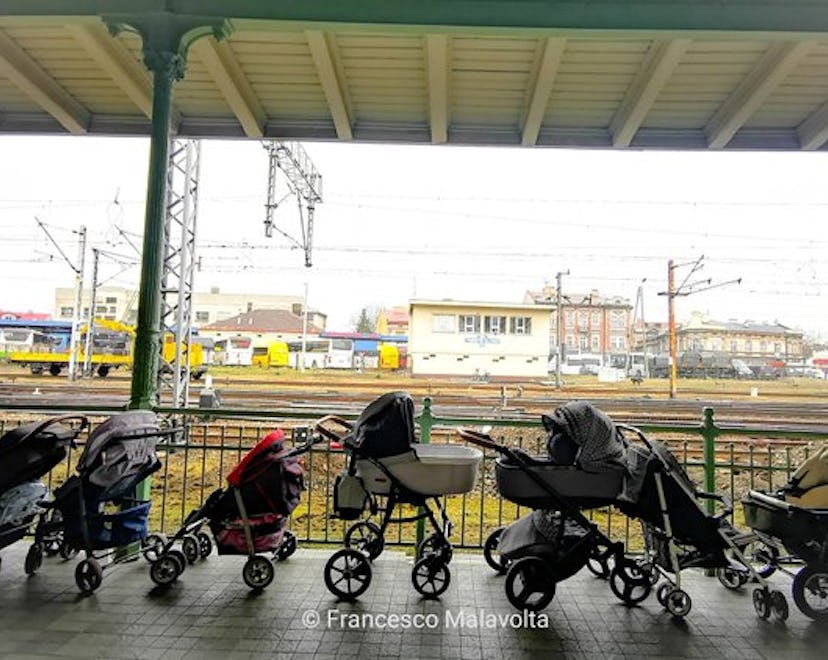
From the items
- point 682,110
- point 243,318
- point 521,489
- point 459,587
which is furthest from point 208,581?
point 243,318

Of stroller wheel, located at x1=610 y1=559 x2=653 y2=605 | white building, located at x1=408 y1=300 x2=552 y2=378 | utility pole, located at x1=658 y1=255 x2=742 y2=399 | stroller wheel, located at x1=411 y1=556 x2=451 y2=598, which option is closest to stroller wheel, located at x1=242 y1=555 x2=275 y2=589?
stroller wheel, located at x1=411 y1=556 x2=451 y2=598

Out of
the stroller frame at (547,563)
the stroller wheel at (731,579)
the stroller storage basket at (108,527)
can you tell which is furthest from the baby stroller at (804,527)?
the stroller storage basket at (108,527)

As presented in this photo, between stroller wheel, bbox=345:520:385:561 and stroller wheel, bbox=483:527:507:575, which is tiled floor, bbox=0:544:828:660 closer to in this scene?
stroller wheel, bbox=483:527:507:575

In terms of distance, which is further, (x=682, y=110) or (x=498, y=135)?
(x=498, y=135)

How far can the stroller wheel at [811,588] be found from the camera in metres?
2.64

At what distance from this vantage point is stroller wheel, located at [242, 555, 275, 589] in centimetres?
286

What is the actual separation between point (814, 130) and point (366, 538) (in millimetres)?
4875

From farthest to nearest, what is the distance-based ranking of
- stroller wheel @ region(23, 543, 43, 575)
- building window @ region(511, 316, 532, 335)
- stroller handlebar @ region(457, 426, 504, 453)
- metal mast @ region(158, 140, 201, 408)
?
building window @ region(511, 316, 532, 335) < metal mast @ region(158, 140, 201, 408) < stroller wheel @ region(23, 543, 43, 575) < stroller handlebar @ region(457, 426, 504, 453)

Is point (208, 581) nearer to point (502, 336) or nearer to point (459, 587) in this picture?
point (459, 587)

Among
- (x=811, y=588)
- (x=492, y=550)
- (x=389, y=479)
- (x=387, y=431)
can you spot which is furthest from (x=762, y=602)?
(x=387, y=431)

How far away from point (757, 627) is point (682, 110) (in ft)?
12.5

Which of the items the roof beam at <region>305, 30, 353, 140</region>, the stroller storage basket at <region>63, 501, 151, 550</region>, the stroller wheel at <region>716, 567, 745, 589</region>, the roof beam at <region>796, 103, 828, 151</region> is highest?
the roof beam at <region>305, 30, 353, 140</region>

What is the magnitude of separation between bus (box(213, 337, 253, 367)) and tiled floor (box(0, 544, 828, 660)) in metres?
28.6

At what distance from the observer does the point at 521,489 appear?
2.66 meters
